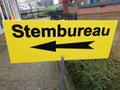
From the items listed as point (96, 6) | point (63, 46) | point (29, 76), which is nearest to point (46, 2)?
point (96, 6)

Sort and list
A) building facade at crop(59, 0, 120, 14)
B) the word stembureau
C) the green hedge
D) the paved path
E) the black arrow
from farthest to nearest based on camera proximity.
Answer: building facade at crop(59, 0, 120, 14) < the paved path < the green hedge < the black arrow < the word stembureau

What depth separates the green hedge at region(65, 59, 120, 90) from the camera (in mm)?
2807

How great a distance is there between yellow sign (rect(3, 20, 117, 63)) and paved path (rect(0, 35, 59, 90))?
5.39ft

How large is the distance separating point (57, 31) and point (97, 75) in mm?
1447

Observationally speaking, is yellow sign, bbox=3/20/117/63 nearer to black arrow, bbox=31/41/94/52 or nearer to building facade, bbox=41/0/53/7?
black arrow, bbox=31/41/94/52

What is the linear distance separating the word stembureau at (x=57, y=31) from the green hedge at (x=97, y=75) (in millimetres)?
1128

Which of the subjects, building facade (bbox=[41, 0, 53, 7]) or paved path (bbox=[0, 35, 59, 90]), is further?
building facade (bbox=[41, 0, 53, 7])

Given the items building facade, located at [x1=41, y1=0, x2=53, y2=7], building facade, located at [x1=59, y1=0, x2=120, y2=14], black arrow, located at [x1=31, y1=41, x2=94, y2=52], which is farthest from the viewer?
building facade, located at [x1=41, y1=0, x2=53, y2=7]

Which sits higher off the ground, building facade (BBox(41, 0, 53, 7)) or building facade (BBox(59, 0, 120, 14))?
building facade (BBox(59, 0, 120, 14))

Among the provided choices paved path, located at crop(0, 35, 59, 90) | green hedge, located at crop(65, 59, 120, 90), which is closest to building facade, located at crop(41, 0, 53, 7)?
paved path, located at crop(0, 35, 59, 90)

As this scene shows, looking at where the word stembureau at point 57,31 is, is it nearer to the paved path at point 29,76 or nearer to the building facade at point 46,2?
the paved path at point 29,76

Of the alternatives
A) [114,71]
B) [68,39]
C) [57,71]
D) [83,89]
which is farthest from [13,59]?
[57,71]

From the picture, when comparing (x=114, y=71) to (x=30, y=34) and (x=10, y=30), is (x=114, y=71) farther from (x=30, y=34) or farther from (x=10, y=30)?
(x=10, y=30)

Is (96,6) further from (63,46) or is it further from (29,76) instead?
(63,46)
